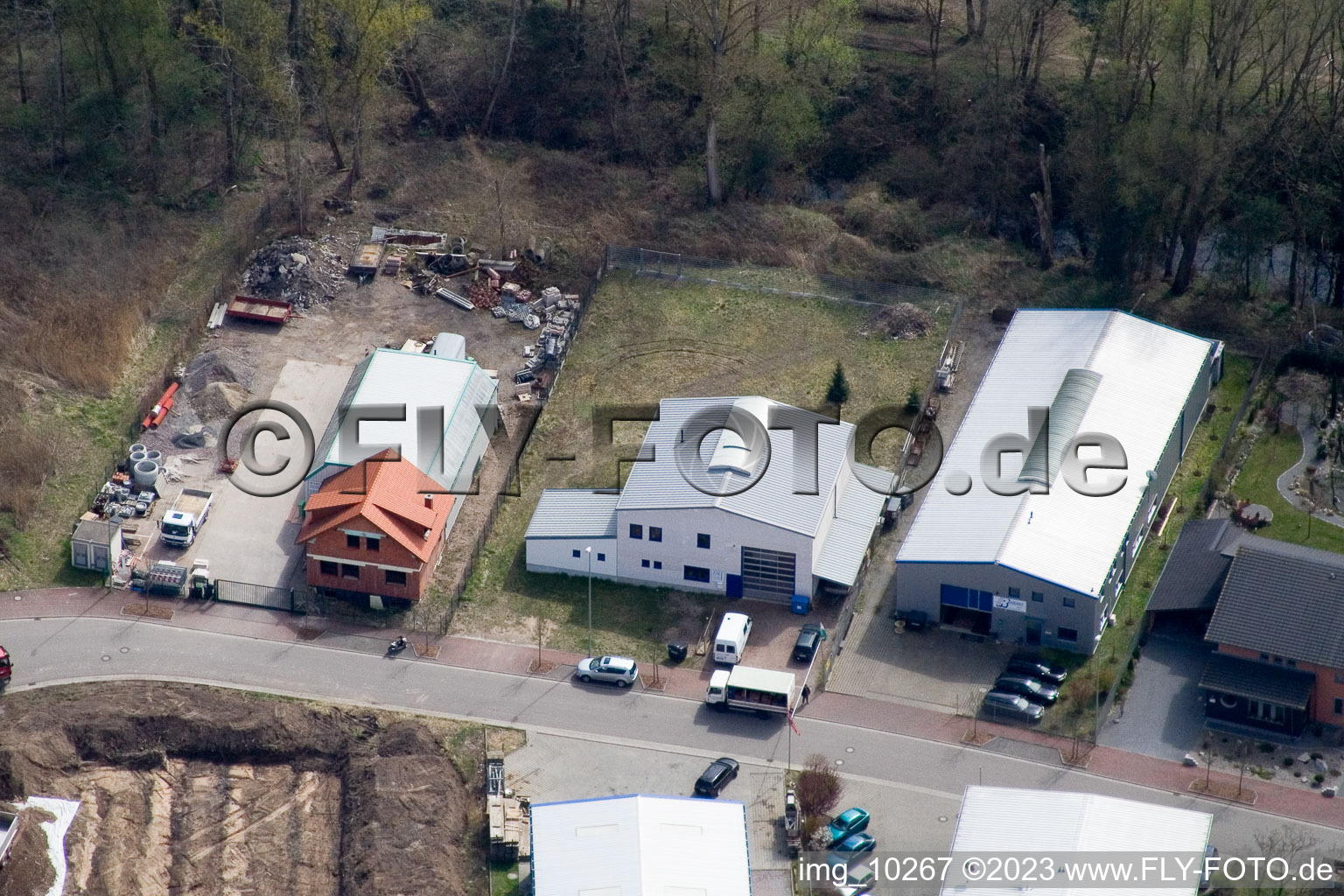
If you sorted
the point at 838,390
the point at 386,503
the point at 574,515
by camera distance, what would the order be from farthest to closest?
the point at 838,390
the point at 574,515
the point at 386,503

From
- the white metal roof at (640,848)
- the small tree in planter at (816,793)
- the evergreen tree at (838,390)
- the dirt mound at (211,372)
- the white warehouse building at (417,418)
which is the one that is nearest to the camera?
the white metal roof at (640,848)

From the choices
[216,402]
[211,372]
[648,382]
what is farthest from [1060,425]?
[211,372]

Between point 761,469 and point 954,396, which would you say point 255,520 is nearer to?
point 761,469

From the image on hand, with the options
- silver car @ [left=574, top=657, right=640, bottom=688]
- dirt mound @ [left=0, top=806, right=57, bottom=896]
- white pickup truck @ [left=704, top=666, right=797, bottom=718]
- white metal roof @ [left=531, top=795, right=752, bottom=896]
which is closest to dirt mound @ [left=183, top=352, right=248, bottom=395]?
silver car @ [left=574, top=657, right=640, bottom=688]

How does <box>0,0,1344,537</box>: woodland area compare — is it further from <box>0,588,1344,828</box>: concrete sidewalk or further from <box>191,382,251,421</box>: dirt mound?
<box>0,588,1344,828</box>: concrete sidewalk

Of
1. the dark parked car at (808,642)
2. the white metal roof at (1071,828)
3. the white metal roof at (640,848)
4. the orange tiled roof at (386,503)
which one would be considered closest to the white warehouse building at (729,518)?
the dark parked car at (808,642)

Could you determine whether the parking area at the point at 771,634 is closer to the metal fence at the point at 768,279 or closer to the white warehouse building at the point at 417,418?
the white warehouse building at the point at 417,418

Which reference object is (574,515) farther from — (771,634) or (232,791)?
(232,791)
